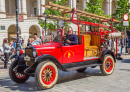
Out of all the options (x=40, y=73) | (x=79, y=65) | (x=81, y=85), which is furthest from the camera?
(x=79, y=65)

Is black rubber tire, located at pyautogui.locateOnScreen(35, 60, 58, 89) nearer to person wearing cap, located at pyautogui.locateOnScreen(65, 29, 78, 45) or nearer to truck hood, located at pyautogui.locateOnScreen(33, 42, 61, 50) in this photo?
truck hood, located at pyautogui.locateOnScreen(33, 42, 61, 50)

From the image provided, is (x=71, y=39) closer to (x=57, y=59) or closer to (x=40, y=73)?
(x=57, y=59)

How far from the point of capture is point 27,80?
817 centimetres

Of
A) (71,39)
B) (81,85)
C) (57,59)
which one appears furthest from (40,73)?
(71,39)

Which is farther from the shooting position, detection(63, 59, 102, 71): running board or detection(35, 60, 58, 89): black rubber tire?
detection(63, 59, 102, 71): running board

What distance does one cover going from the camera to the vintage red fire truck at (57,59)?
6633 mm

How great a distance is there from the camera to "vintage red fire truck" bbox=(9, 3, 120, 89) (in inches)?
261

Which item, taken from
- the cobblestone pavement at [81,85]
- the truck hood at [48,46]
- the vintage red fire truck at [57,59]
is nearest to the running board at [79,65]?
the vintage red fire truck at [57,59]

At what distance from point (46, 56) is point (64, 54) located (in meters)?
1.05

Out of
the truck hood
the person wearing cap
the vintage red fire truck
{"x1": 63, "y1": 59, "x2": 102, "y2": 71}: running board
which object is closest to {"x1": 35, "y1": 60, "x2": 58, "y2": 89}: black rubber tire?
the vintage red fire truck

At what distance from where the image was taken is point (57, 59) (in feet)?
23.4

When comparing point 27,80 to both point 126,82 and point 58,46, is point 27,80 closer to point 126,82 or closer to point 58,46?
point 58,46

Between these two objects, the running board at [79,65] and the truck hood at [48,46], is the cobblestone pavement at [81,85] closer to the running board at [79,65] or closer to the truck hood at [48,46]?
the running board at [79,65]

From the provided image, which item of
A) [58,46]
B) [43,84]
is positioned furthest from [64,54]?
[43,84]
